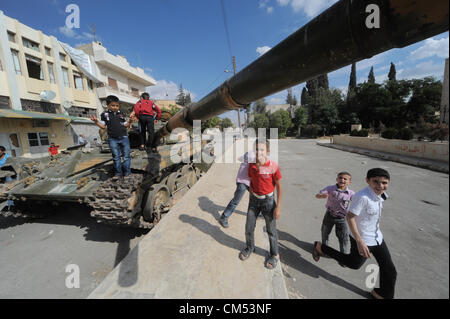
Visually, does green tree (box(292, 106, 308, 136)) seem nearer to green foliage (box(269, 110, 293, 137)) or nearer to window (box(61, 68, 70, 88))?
green foliage (box(269, 110, 293, 137))

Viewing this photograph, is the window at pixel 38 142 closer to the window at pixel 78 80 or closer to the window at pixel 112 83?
the window at pixel 78 80

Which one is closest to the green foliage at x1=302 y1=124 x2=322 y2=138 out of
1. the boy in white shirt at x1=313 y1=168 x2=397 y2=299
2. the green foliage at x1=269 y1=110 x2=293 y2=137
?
the green foliage at x1=269 y1=110 x2=293 y2=137

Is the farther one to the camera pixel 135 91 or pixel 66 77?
pixel 135 91

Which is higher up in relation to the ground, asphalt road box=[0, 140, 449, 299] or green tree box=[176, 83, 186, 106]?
green tree box=[176, 83, 186, 106]

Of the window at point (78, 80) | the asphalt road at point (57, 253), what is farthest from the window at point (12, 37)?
the asphalt road at point (57, 253)

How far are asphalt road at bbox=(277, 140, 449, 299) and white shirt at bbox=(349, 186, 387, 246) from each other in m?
0.29

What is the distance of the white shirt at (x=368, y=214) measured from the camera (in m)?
1.55

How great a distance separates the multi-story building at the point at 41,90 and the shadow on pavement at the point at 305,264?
12.4 meters

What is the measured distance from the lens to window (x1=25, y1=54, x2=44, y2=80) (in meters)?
12.4

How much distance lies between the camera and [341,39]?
1062mm

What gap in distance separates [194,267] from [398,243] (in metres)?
3.27

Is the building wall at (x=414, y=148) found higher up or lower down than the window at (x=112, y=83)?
lower down

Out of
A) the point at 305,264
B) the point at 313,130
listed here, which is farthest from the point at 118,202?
the point at 313,130

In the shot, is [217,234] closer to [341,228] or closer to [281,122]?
[341,228]
